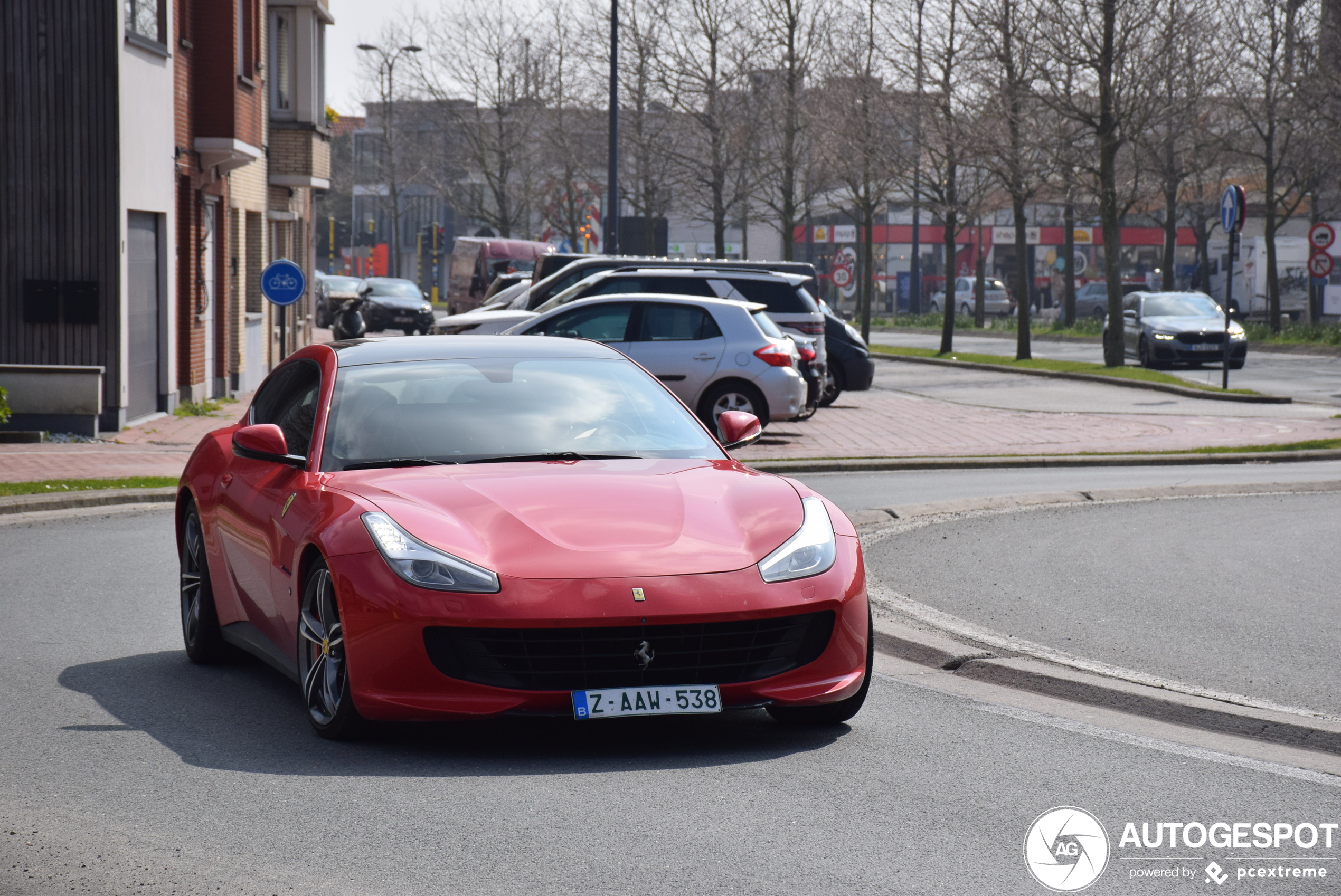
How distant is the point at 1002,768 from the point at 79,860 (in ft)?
9.25

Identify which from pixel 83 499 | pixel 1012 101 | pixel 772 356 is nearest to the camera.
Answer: pixel 83 499

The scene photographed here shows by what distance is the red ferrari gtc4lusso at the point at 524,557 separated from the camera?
18.0ft

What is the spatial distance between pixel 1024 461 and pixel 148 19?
39.0 feet

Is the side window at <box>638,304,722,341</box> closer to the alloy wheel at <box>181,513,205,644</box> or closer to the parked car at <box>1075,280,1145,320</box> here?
the alloy wheel at <box>181,513,205,644</box>

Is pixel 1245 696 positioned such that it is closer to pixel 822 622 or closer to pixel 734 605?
pixel 822 622

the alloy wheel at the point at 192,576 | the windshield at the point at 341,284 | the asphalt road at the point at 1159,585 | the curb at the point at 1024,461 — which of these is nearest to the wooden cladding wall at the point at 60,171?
the curb at the point at 1024,461

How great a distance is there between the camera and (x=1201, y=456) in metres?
17.8

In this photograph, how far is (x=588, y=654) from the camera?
5.49 metres

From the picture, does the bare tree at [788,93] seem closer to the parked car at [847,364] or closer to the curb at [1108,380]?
the curb at [1108,380]

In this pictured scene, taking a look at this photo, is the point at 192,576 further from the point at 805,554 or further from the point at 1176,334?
the point at 1176,334

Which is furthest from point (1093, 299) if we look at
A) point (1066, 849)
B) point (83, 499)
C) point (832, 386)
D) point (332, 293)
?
point (1066, 849)

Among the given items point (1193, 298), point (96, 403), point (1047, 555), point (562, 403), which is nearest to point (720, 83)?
point (1193, 298)

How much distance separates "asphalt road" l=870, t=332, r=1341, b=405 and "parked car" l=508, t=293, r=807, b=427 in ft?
36.3

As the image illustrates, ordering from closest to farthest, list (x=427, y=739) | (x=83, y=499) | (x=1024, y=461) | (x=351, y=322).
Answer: (x=427, y=739), (x=83, y=499), (x=1024, y=461), (x=351, y=322)
